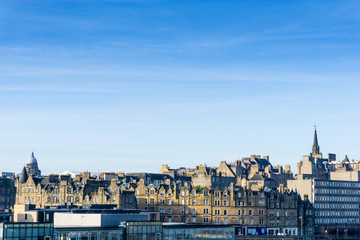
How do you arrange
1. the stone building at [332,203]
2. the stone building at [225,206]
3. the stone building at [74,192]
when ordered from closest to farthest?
the stone building at [225,206] < the stone building at [74,192] < the stone building at [332,203]

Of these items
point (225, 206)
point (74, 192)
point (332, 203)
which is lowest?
point (225, 206)

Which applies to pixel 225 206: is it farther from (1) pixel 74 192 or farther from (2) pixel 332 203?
(2) pixel 332 203

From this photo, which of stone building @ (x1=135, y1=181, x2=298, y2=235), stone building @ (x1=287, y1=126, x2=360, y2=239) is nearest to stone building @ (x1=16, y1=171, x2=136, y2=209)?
stone building @ (x1=135, y1=181, x2=298, y2=235)

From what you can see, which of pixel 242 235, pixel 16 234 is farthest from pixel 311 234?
pixel 16 234

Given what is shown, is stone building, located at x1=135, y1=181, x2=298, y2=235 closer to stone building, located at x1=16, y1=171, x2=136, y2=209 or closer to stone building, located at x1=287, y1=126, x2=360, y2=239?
stone building, located at x1=16, y1=171, x2=136, y2=209

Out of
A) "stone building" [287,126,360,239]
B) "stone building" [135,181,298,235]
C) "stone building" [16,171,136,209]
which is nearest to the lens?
"stone building" [135,181,298,235]

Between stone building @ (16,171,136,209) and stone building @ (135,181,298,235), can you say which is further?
stone building @ (16,171,136,209)

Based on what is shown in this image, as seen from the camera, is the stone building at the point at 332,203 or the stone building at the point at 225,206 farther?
the stone building at the point at 332,203

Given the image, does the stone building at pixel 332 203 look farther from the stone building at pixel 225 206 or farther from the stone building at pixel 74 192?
the stone building at pixel 74 192

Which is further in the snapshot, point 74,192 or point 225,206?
point 74,192

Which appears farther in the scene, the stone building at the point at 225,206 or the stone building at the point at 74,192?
the stone building at the point at 74,192

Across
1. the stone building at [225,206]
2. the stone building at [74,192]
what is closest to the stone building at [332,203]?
the stone building at [225,206]

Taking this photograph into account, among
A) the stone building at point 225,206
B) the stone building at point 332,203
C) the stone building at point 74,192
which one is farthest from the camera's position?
the stone building at point 332,203

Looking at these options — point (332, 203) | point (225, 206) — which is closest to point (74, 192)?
point (225, 206)
